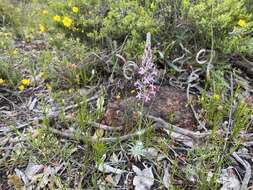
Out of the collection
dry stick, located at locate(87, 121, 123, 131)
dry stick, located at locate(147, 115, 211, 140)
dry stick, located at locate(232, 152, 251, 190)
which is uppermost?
dry stick, located at locate(147, 115, 211, 140)

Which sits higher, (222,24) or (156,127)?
(222,24)

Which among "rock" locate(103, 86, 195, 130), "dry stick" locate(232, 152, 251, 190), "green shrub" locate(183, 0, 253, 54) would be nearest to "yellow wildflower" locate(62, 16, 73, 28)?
"rock" locate(103, 86, 195, 130)

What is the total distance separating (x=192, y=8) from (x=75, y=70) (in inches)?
40.5

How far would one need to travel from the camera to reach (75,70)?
8.22 feet

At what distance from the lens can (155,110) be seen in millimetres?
2141

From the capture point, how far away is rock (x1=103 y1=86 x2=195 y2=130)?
2086 mm

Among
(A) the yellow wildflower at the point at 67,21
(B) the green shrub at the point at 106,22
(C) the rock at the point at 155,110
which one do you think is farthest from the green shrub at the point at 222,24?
(A) the yellow wildflower at the point at 67,21

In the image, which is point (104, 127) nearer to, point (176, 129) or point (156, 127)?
point (156, 127)

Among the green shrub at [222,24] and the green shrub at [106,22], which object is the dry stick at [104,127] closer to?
the green shrub at [106,22]

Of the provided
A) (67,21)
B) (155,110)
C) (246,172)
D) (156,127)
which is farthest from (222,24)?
(67,21)

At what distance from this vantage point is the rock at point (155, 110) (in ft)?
6.84

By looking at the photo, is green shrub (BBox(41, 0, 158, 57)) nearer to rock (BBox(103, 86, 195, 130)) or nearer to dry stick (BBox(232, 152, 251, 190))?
rock (BBox(103, 86, 195, 130))

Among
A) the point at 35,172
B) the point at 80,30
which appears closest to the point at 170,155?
A: the point at 35,172

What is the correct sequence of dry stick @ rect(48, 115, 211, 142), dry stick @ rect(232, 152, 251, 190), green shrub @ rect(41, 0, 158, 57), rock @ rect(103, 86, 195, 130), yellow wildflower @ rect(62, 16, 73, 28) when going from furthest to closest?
yellow wildflower @ rect(62, 16, 73, 28) → green shrub @ rect(41, 0, 158, 57) → rock @ rect(103, 86, 195, 130) → dry stick @ rect(48, 115, 211, 142) → dry stick @ rect(232, 152, 251, 190)
